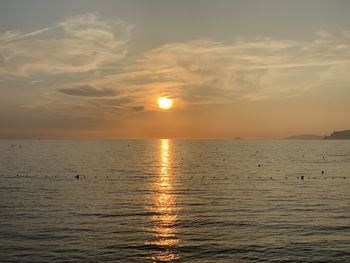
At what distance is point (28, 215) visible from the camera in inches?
2071

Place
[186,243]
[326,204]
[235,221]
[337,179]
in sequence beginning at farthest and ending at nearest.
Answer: [337,179], [326,204], [235,221], [186,243]

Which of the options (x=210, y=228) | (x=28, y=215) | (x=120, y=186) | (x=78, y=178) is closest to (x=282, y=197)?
(x=210, y=228)

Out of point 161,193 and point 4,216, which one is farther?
point 161,193

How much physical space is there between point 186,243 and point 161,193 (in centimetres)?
3588

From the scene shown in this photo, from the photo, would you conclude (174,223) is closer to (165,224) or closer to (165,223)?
(165,223)

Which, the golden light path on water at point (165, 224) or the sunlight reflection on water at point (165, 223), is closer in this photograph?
the golden light path on water at point (165, 224)

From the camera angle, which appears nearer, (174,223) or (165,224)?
(165,224)

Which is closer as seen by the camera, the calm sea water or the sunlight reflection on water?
the calm sea water

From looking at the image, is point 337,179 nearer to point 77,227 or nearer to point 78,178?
point 78,178

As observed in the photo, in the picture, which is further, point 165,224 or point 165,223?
point 165,223

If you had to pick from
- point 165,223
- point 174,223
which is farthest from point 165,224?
point 174,223

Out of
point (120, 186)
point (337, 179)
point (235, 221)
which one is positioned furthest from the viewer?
point (337, 179)

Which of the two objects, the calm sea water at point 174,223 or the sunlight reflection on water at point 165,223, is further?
the sunlight reflection on water at point 165,223

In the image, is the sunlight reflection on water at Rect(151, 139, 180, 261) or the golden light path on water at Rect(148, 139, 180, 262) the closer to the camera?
the golden light path on water at Rect(148, 139, 180, 262)
